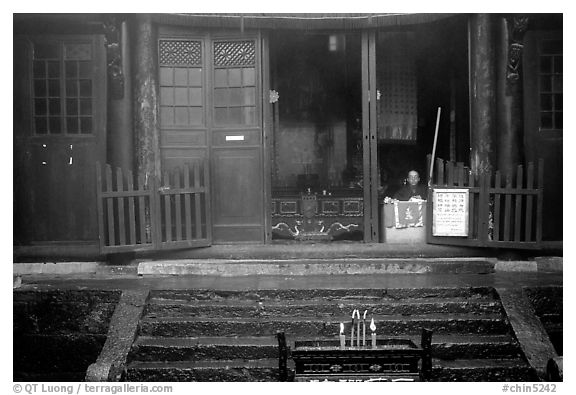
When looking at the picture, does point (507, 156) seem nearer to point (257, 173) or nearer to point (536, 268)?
point (536, 268)

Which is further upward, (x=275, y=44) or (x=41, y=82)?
(x=275, y=44)

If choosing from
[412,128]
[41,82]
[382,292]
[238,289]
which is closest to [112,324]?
[238,289]

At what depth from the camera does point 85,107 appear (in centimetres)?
884

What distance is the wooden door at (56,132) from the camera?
28.7ft

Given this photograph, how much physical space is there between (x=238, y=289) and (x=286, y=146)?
23.9 ft

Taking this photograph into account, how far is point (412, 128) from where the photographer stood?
37.0 feet

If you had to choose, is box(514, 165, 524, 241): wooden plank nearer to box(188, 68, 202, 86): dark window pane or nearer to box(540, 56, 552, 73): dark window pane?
box(540, 56, 552, 73): dark window pane

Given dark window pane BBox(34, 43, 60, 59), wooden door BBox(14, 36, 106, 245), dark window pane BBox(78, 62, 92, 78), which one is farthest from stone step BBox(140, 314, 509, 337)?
dark window pane BBox(34, 43, 60, 59)

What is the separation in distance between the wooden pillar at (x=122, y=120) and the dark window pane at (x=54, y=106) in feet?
3.52

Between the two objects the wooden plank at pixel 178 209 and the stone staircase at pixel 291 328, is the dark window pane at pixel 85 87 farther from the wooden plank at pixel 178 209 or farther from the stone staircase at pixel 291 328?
the stone staircase at pixel 291 328

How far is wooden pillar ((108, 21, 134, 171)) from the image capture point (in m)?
8.17

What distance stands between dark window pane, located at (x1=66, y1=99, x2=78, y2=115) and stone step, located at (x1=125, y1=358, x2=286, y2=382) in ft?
13.6

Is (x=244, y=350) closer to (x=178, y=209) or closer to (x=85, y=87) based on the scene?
(x=178, y=209)

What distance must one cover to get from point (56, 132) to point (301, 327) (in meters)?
4.64
